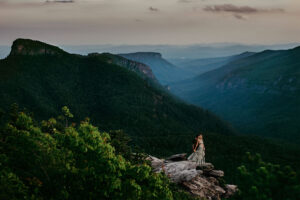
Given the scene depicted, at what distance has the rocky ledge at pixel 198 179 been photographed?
3778 centimetres

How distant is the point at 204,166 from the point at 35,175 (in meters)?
31.1

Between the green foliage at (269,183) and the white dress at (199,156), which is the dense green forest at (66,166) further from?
the white dress at (199,156)

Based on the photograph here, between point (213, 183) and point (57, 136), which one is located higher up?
point (57, 136)

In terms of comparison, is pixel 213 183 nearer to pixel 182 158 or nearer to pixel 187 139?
pixel 182 158

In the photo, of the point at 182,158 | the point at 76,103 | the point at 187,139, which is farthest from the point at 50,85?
the point at 182,158

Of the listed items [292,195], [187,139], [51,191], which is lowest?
[187,139]

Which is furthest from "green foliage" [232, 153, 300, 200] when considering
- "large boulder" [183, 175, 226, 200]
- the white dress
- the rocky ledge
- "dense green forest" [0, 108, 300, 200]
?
the white dress

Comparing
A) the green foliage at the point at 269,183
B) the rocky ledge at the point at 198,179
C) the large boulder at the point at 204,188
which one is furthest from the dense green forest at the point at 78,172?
the large boulder at the point at 204,188

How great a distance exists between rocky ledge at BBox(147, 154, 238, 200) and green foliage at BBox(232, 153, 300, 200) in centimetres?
2099

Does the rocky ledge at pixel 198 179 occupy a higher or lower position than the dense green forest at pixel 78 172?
lower

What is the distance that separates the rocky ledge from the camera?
3778cm

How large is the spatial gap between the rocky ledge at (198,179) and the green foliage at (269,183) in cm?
2099

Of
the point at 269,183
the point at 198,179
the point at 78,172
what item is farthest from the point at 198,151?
the point at 269,183

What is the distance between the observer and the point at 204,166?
43.7m
